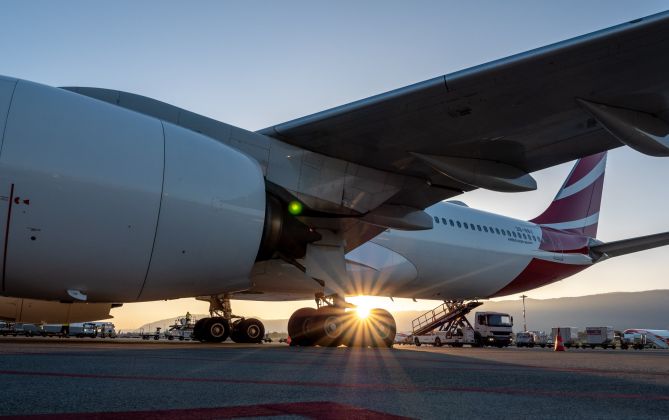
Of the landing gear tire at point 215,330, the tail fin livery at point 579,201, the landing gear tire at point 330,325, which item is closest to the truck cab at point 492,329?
the tail fin livery at point 579,201

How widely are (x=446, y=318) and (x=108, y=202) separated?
77.0 feet

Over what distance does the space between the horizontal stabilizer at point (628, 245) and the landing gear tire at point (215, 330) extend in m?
12.2

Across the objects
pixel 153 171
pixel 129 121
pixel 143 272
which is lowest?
pixel 143 272

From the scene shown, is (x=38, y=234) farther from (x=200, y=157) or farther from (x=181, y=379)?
(x=181, y=379)

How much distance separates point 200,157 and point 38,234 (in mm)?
1911

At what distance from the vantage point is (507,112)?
6434 mm

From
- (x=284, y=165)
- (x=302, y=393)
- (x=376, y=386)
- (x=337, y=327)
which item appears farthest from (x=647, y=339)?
(x=302, y=393)

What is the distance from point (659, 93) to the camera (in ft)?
18.4

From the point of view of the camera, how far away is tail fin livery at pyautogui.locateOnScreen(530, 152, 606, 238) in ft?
65.2


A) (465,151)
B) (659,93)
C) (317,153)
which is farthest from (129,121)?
(659,93)

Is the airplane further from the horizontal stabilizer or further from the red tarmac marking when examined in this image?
the horizontal stabilizer

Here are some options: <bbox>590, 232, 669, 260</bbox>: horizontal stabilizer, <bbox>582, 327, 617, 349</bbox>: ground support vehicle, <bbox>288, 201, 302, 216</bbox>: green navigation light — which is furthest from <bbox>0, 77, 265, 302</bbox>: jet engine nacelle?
<bbox>582, 327, 617, 349</bbox>: ground support vehicle

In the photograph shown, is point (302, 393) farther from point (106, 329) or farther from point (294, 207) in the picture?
point (106, 329)

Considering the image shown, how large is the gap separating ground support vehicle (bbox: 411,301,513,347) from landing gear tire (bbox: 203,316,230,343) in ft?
46.5
